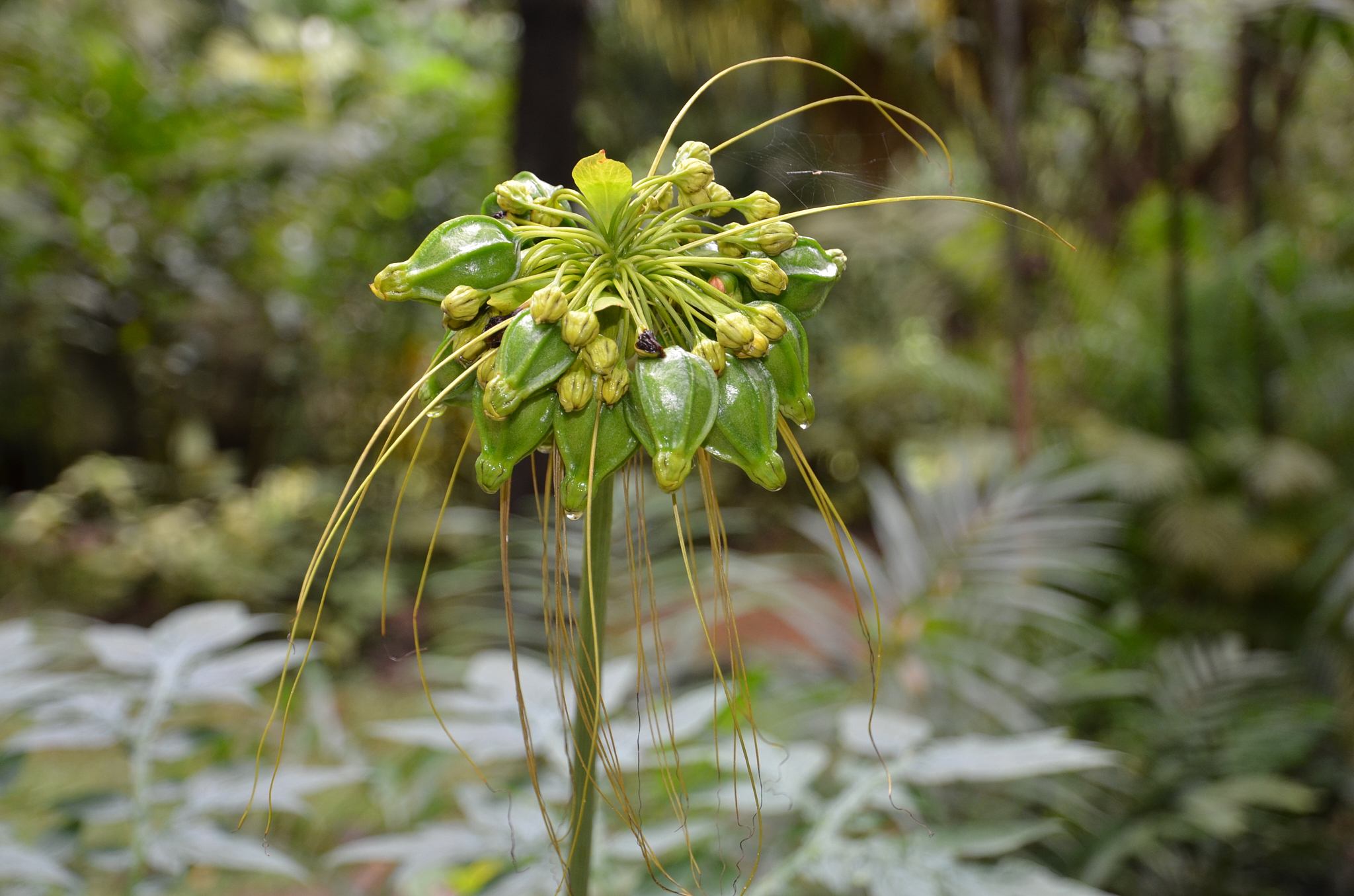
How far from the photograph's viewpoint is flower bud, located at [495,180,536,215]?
0.48m

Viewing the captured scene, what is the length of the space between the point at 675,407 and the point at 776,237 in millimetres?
122

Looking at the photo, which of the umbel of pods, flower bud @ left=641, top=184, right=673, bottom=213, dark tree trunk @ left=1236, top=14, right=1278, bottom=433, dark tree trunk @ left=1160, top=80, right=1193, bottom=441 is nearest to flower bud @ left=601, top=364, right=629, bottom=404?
the umbel of pods

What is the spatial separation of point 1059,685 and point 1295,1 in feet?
7.89

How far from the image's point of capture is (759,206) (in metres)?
0.49

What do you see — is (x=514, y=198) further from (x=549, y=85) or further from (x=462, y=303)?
(x=549, y=85)

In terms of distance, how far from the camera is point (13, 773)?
85 cm

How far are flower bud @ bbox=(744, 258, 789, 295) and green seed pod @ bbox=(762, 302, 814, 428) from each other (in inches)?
0.4

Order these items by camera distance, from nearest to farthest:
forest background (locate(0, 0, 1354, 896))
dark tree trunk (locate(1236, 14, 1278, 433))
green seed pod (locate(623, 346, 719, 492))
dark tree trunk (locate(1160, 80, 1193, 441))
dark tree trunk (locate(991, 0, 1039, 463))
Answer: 1. green seed pod (locate(623, 346, 719, 492))
2. forest background (locate(0, 0, 1354, 896))
3. dark tree trunk (locate(991, 0, 1039, 463))
4. dark tree trunk (locate(1160, 80, 1193, 441))
5. dark tree trunk (locate(1236, 14, 1278, 433))

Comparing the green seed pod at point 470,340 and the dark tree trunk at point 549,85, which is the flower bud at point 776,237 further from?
the dark tree trunk at point 549,85

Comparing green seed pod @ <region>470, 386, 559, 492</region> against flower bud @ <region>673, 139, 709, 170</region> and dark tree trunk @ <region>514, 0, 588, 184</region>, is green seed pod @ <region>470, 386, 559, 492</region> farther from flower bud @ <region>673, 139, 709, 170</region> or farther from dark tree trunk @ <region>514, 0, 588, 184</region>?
dark tree trunk @ <region>514, 0, 588, 184</region>

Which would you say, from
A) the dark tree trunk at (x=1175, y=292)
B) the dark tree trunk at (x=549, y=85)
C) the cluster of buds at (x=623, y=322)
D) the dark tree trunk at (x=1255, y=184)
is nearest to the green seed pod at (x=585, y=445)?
the cluster of buds at (x=623, y=322)

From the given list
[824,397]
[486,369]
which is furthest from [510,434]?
[824,397]

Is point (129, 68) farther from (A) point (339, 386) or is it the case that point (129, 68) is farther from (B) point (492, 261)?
(B) point (492, 261)

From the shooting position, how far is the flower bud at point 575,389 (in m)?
0.43
